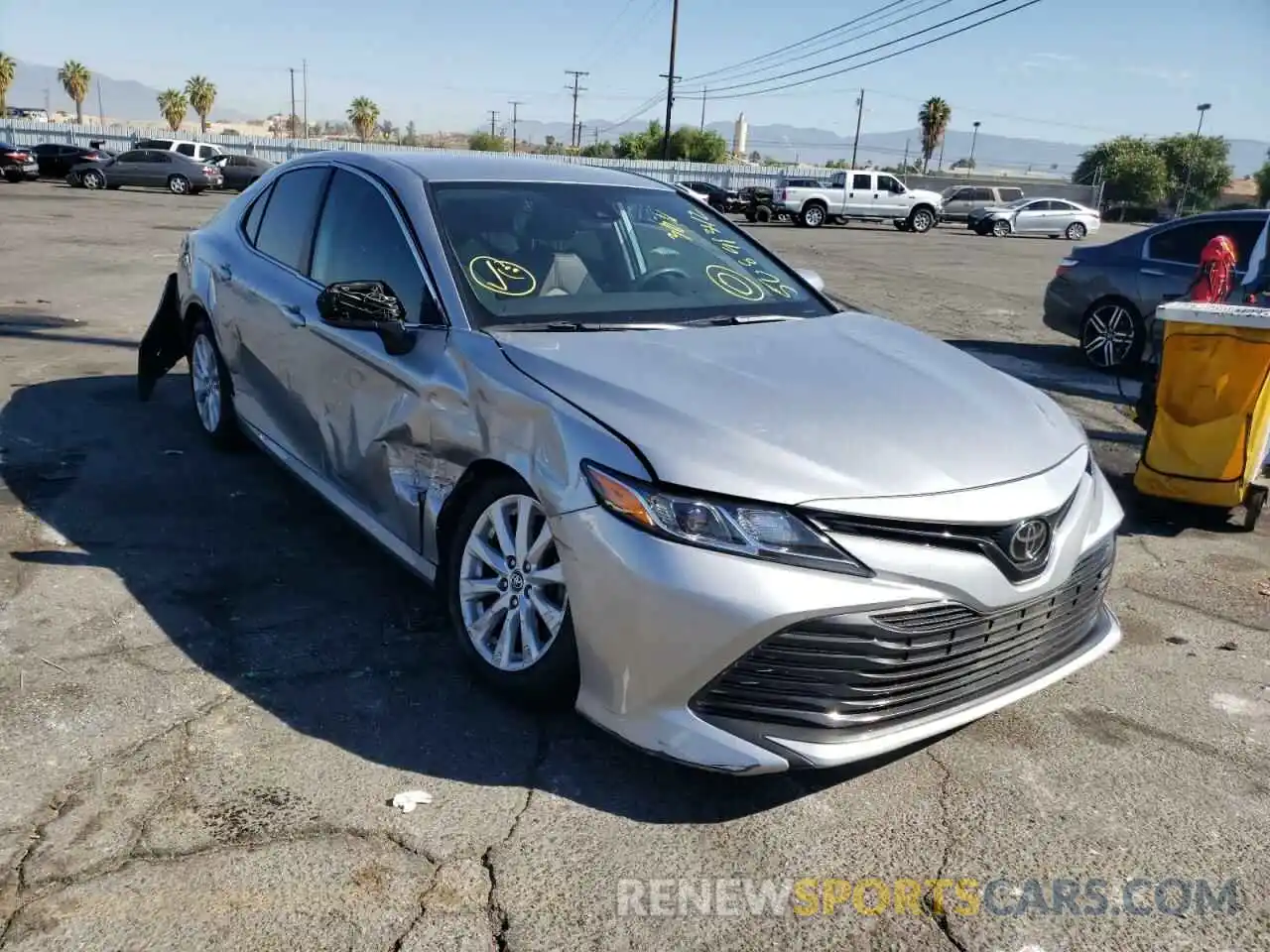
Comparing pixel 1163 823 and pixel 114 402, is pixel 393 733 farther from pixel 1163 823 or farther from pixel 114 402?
pixel 114 402

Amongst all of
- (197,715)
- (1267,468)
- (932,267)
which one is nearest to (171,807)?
(197,715)

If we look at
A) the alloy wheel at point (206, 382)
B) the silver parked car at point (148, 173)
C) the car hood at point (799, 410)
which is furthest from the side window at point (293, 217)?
the silver parked car at point (148, 173)

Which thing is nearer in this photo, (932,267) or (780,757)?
(780,757)

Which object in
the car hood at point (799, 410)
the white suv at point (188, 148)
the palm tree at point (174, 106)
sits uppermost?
the palm tree at point (174, 106)

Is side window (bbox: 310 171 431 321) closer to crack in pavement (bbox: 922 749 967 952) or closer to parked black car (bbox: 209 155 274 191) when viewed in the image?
crack in pavement (bbox: 922 749 967 952)

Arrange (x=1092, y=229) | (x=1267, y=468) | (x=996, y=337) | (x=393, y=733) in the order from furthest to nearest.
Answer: (x=1092, y=229) → (x=996, y=337) → (x=1267, y=468) → (x=393, y=733)

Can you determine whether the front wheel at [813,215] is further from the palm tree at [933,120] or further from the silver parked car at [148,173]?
the palm tree at [933,120]

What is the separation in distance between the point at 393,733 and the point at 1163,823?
2181 millimetres

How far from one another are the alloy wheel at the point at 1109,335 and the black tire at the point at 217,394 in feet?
25.3

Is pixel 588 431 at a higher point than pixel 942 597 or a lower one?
higher

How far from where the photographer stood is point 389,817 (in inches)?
111

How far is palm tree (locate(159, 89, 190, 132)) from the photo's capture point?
301 ft

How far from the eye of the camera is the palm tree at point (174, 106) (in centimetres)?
9181

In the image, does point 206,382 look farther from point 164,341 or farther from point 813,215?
point 813,215
